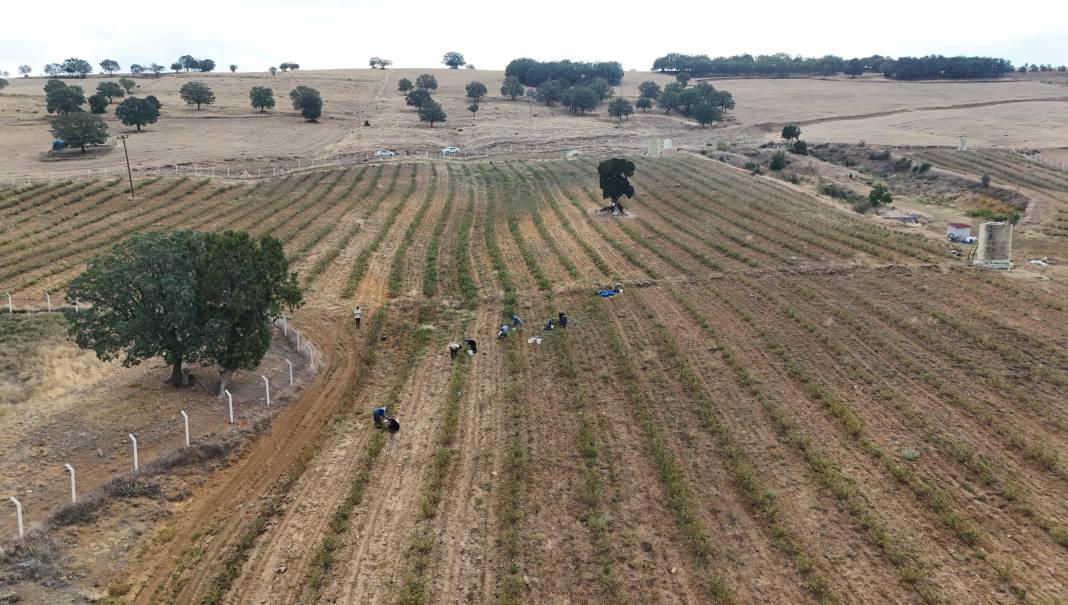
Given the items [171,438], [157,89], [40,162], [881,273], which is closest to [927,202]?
[881,273]

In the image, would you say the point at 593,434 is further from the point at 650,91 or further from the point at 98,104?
the point at 650,91

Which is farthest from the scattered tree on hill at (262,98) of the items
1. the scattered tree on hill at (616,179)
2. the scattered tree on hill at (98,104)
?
the scattered tree on hill at (616,179)

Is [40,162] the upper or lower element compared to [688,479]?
upper

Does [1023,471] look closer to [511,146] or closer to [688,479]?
[688,479]

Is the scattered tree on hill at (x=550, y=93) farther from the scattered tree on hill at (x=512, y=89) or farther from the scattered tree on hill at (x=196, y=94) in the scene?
the scattered tree on hill at (x=196, y=94)

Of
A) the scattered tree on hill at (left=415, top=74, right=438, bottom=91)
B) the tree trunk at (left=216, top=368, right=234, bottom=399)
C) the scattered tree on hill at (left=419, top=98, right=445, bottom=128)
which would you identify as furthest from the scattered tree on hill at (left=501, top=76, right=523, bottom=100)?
the tree trunk at (left=216, top=368, right=234, bottom=399)

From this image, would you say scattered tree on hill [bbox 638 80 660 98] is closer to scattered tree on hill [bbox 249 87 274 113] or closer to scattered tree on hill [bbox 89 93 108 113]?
scattered tree on hill [bbox 249 87 274 113]
